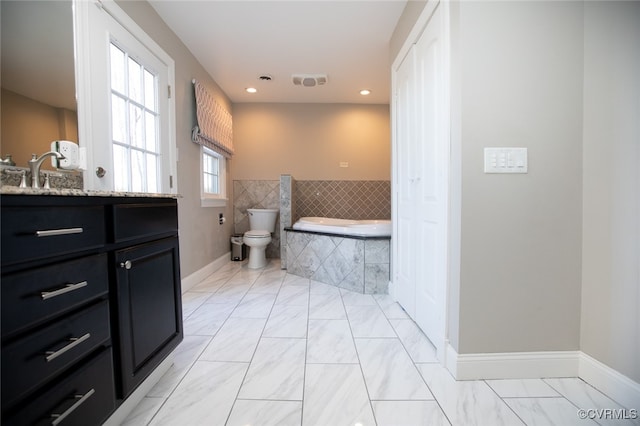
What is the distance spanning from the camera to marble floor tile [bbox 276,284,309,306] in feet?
7.59

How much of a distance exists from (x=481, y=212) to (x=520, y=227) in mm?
208

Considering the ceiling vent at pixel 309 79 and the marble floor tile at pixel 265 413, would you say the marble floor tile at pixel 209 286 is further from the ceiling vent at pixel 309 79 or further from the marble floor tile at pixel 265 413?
the ceiling vent at pixel 309 79

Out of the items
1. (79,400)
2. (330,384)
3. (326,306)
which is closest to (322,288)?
(326,306)

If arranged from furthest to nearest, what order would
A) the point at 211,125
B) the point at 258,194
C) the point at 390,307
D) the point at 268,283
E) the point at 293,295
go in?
1. the point at 258,194
2. the point at 211,125
3. the point at 268,283
4. the point at 293,295
5. the point at 390,307

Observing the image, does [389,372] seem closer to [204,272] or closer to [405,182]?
[405,182]

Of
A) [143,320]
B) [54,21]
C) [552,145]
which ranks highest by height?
[54,21]

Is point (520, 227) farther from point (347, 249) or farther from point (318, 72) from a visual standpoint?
point (318, 72)

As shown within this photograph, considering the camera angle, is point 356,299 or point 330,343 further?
point 356,299

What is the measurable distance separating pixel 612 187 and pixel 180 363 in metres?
2.25

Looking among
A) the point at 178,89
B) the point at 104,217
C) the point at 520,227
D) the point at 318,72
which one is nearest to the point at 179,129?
the point at 178,89

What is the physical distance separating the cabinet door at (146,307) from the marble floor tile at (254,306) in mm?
703

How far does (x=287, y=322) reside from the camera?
1920 millimetres

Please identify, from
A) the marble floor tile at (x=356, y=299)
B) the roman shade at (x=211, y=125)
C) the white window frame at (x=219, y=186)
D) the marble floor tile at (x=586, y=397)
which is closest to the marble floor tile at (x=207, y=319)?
the marble floor tile at (x=356, y=299)

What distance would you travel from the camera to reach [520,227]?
1288 mm
